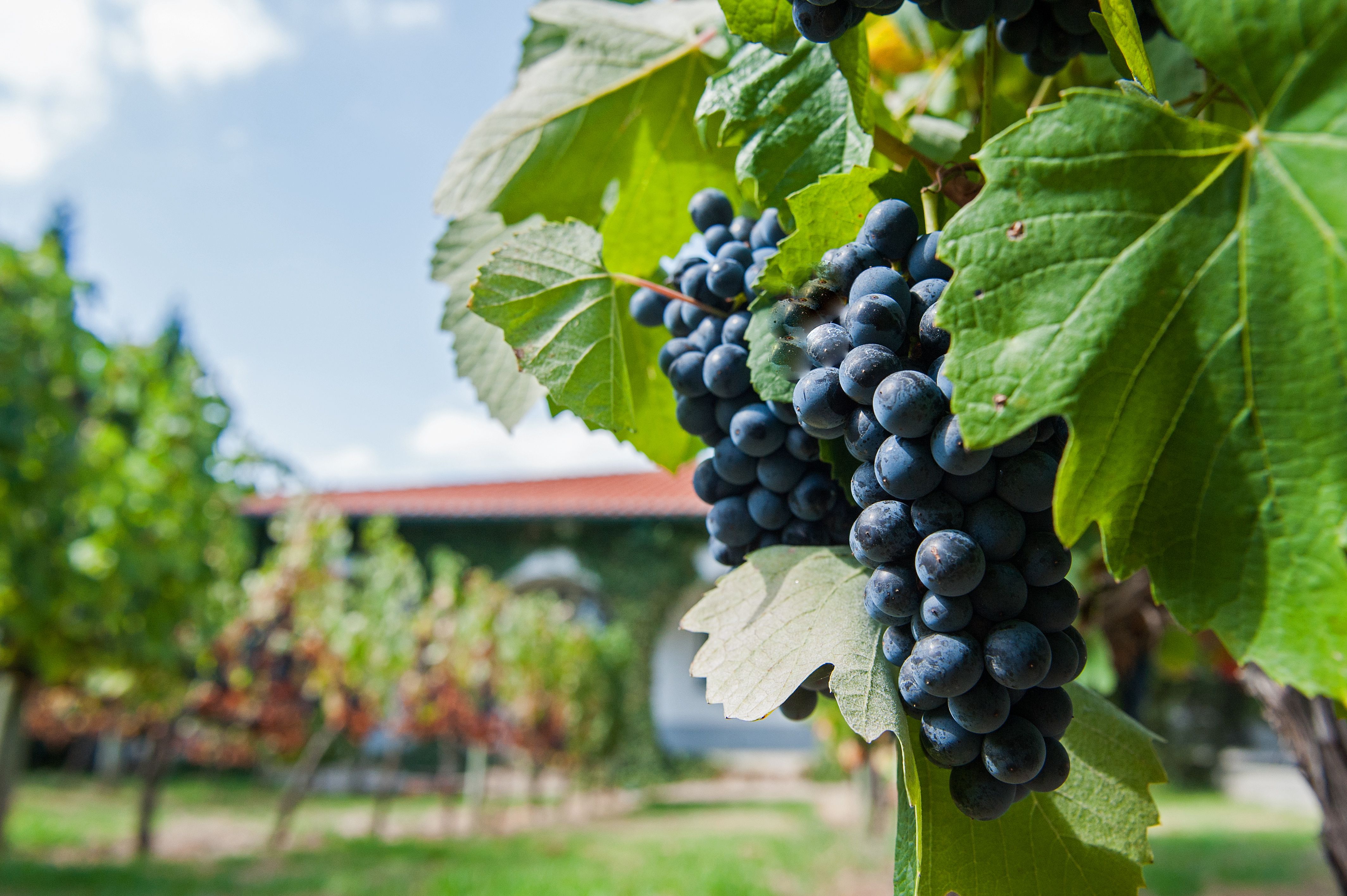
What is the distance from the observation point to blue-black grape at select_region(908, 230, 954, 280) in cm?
59

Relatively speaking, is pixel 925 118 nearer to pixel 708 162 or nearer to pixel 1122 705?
pixel 708 162

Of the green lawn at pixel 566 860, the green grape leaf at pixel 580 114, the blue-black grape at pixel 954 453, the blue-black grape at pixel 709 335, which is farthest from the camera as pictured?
the green lawn at pixel 566 860

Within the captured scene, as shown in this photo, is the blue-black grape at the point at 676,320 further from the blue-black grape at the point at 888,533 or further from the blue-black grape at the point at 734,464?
the blue-black grape at the point at 888,533

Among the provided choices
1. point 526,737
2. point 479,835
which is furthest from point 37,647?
point 526,737

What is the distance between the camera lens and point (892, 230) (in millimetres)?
608

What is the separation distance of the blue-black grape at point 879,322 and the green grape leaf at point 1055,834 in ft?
0.83

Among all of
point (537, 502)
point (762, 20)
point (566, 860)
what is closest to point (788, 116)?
point (762, 20)

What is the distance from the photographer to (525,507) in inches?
571

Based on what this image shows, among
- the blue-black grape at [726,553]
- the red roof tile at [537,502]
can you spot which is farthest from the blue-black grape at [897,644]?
the red roof tile at [537,502]

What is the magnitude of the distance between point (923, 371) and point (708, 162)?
1.56ft

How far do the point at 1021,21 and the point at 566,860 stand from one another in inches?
311

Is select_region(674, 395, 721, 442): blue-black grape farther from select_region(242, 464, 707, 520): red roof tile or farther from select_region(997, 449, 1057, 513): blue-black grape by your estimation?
select_region(242, 464, 707, 520): red roof tile

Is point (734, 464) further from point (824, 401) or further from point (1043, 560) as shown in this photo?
point (1043, 560)

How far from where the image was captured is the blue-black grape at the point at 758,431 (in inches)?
28.6
